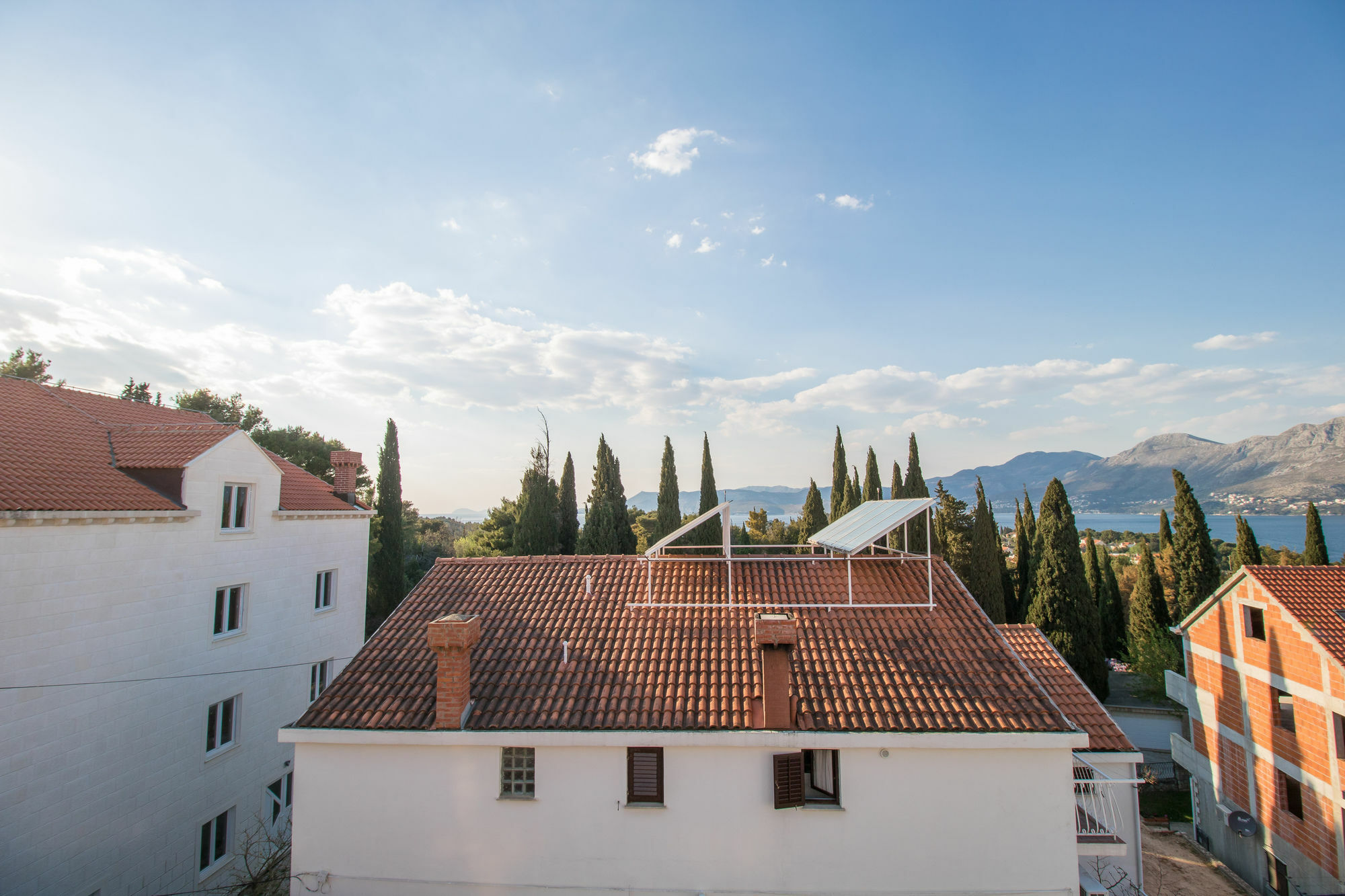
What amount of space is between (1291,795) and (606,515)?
1061 inches

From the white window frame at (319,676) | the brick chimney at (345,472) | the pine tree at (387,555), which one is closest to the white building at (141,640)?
the white window frame at (319,676)

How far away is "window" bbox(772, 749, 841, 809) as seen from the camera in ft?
27.6

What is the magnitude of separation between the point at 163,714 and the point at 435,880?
348 inches

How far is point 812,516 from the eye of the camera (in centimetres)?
3753

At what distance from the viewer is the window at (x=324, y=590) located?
1834 cm

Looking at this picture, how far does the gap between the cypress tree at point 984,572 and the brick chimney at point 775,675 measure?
22.8m

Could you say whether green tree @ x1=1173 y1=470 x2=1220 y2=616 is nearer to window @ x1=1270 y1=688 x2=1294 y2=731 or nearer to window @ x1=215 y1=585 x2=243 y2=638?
window @ x1=1270 y1=688 x2=1294 y2=731

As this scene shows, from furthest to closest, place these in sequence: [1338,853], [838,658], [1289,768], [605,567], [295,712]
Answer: [295,712] → [1289,768] → [1338,853] → [605,567] → [838,658]

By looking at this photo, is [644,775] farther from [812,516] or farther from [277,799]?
[812,516]

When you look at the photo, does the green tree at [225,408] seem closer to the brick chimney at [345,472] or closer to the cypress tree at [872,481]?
the brick chimney at [345,472]

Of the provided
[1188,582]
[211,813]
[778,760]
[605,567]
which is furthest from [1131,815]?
[211,813]

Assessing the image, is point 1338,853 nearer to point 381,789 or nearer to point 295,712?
point 381,789

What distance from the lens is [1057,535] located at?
25672 mm

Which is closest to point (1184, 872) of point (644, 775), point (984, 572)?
point (984, 572)
